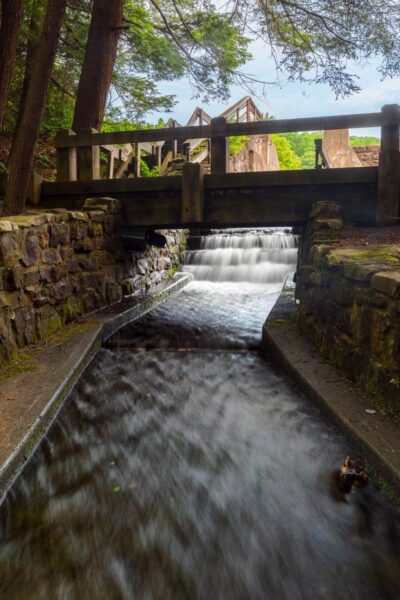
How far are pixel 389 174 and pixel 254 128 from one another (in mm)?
2083

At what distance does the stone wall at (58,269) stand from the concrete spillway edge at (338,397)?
104 inches

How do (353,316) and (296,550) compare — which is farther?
(353,316)

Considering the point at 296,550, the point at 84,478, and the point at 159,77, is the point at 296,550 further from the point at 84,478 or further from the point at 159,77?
the point at 159,77

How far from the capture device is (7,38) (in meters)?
5.61

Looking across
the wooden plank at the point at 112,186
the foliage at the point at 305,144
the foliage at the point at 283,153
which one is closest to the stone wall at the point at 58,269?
the wooden plank at the point at 112,186

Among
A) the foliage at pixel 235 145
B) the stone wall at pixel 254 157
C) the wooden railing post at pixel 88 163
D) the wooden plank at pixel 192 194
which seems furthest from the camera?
the stone wall at pixel 254 157

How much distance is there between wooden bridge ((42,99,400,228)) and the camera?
625 cm

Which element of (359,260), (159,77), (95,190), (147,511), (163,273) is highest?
(159,77)

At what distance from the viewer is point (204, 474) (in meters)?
2.74

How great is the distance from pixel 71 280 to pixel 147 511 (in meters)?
4.03

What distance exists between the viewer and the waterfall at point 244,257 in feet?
35.4

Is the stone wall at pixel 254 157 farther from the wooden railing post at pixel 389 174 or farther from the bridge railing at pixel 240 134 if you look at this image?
the wooden railing post at pixel 389 174

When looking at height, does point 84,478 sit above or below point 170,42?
below

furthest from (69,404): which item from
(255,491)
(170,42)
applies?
(170,42)
